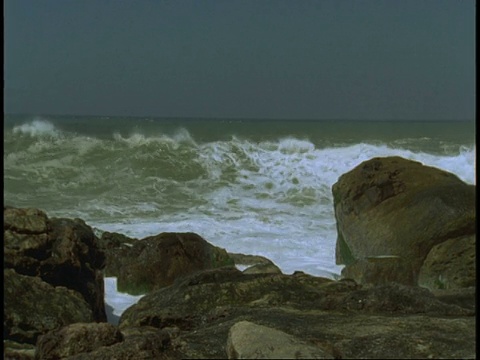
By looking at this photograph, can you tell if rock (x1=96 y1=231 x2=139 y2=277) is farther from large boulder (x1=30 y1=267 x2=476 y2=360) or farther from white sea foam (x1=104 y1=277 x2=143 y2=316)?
large boulder (x1=30 y1=267 x2=476 y2=360)

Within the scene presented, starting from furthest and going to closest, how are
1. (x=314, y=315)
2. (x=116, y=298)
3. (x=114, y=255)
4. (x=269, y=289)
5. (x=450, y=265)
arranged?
(x=114, y=255) → (x=116, y=298) → (x=450, y=265) → (x=269, y=289) → (x=314, y=315)

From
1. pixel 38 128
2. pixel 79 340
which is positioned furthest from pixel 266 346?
pixel 38 128

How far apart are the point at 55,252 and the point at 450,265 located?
8.12 ft

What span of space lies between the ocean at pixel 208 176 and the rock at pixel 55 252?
222 centimetres

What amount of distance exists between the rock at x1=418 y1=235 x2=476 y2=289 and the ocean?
765 millimetres

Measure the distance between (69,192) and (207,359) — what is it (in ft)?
37.3

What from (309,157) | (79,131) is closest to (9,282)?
(309,157)

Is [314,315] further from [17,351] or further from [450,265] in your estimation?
[450,265]

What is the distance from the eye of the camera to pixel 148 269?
5.48 meters

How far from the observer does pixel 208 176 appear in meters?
14.0

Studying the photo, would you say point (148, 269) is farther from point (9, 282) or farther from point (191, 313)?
point (191, 313)

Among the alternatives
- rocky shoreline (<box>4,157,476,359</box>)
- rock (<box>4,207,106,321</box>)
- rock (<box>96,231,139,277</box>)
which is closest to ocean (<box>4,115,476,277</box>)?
rocky shoreline (<box>4,157,476,359</box>)

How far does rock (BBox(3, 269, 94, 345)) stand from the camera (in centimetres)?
371

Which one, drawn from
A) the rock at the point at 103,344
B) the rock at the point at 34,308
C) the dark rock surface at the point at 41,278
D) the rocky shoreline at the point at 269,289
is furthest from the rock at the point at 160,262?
the rock at the point at 103,344
